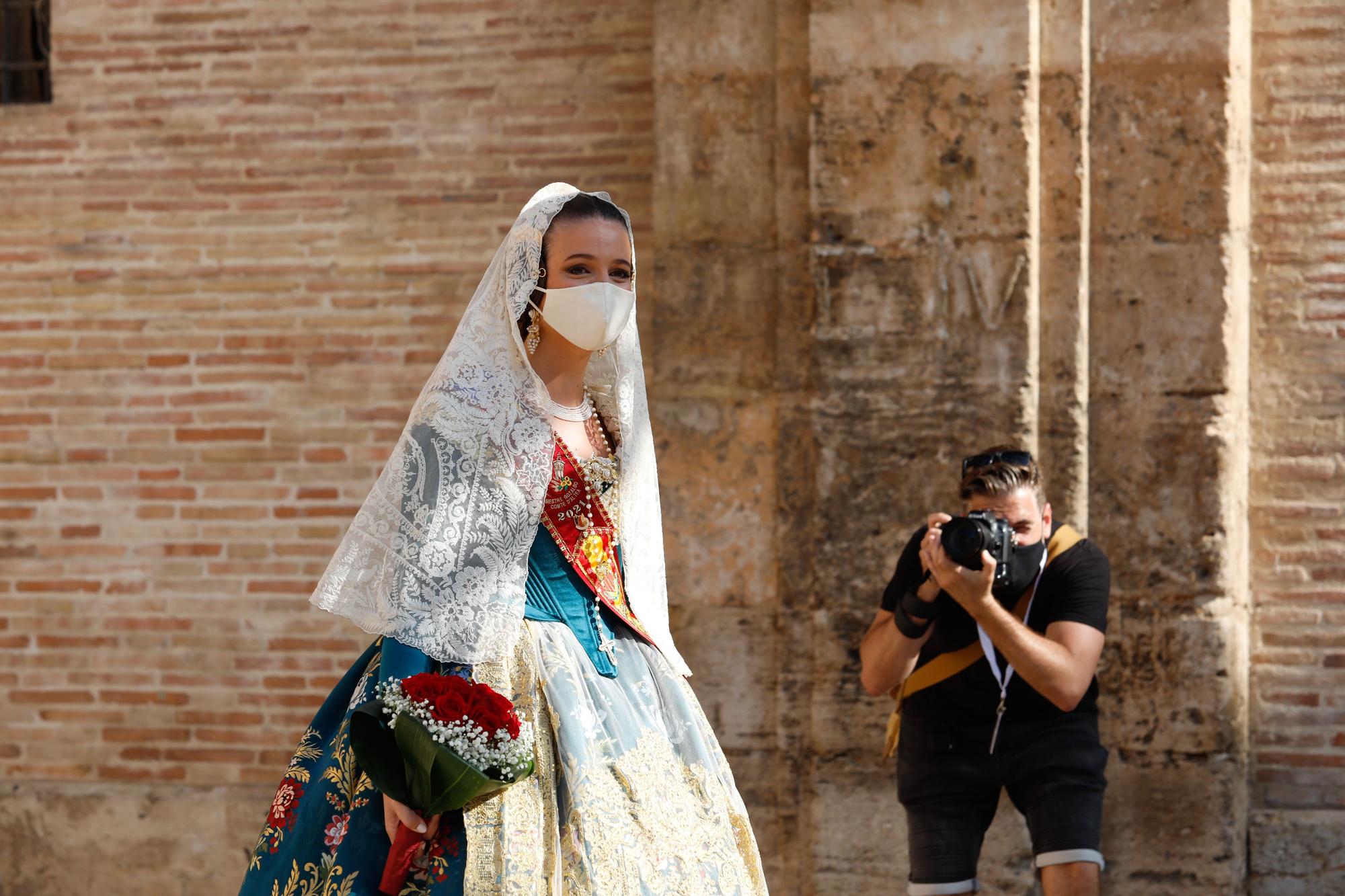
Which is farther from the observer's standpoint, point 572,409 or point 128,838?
point 128,838

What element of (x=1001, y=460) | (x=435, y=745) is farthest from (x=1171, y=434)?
(x=435, y=745)

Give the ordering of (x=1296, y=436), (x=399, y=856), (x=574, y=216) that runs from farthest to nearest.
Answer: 1. (x=1296, y=436)
2. (x=574, y=216)
3. (x=399, y=856)

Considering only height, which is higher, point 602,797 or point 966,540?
point 966,540

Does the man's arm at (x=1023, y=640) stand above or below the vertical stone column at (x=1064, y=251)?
below

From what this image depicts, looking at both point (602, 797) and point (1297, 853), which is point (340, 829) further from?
point (1297, 853)

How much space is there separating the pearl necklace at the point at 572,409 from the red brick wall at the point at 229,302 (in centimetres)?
226

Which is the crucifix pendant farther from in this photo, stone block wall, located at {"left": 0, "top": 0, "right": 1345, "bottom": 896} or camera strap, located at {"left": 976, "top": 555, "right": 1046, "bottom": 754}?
stone block wall, located at {"left": 0, "top": 0, "right": 1345, "bottom": 896}

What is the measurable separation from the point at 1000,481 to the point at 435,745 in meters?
1.86

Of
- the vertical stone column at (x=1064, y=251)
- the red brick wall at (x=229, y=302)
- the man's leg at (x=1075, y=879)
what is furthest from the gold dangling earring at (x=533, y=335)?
the red brick wall at (x=229, y=302)

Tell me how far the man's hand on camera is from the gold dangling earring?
1216 mm

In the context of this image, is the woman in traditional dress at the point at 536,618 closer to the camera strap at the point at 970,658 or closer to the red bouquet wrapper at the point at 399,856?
the red bouquet wrapper at the point at 399,856

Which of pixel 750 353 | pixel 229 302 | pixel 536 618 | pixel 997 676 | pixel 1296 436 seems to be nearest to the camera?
pixel 536 618

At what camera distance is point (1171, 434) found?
Answer: 453 centimetres

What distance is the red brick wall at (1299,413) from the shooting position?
464 cm
